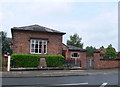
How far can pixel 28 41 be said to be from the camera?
2241 centimetres

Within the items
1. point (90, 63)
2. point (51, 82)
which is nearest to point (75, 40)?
point (90, 63)

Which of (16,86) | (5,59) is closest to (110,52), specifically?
(5,59)

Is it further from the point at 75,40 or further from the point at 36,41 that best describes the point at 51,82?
the point at 75,40

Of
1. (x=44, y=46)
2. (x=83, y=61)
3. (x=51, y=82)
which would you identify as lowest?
(x=51, y=82)

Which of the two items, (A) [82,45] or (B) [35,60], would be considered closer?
(B) [35,60]

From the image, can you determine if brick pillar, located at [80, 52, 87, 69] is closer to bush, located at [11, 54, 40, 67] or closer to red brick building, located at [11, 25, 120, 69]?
red brick building, located at [11, 25, 120, 69]

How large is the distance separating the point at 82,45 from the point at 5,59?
53.1m

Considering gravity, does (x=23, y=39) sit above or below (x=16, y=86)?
above

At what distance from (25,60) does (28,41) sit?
11.2 feet

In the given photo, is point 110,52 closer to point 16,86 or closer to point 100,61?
point 100,61

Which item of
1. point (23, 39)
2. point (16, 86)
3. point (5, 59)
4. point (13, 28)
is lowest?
point (16, 86)

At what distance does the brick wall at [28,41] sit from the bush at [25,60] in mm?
2185

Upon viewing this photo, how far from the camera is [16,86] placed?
8156 millimetres

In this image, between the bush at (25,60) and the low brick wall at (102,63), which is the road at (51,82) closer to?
the bush at (25,60)
